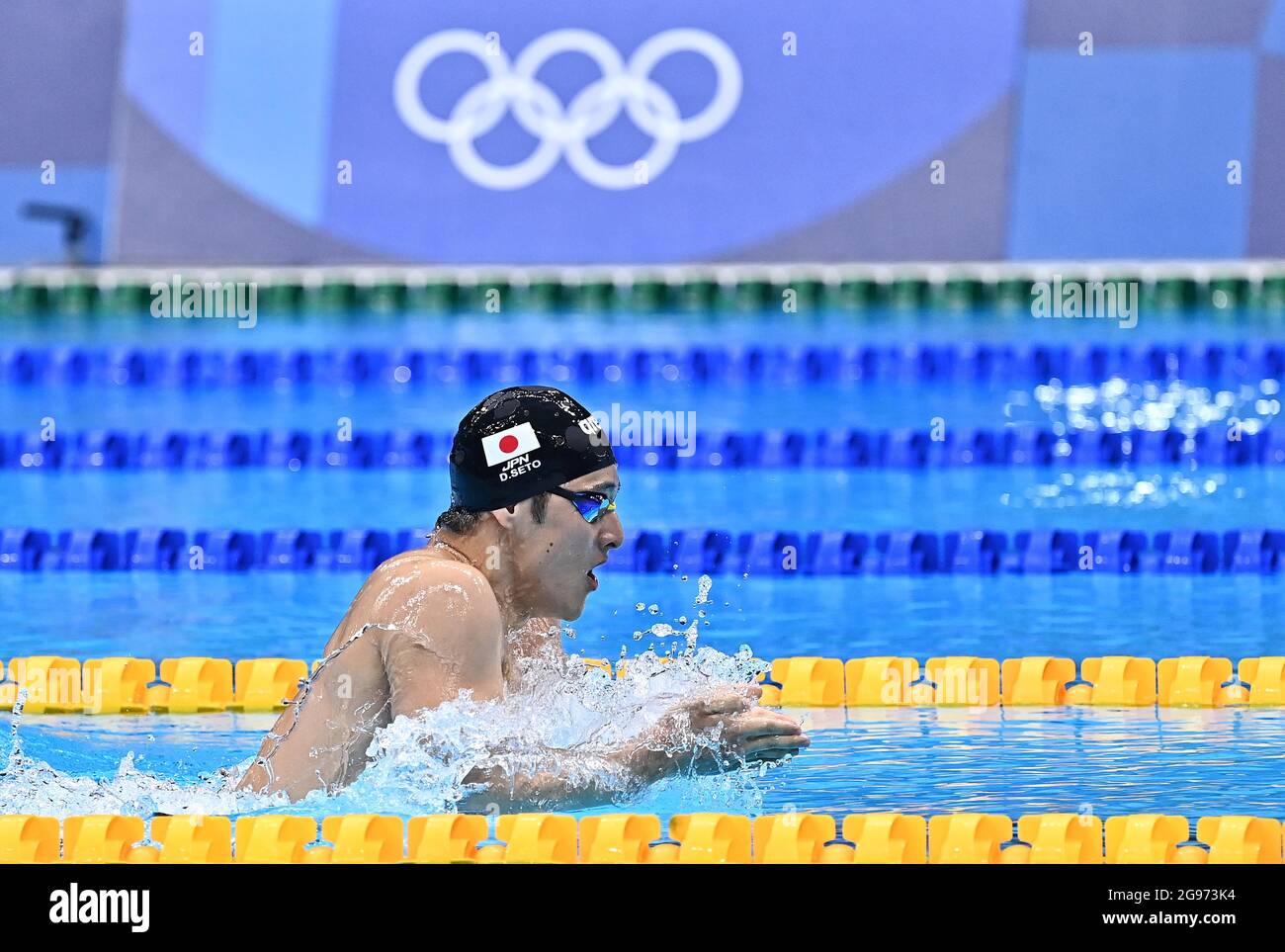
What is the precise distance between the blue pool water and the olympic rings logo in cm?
107

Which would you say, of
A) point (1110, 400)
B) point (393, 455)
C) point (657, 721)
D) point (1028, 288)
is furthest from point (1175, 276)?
point (657, 721)

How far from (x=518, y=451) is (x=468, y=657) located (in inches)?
13.0

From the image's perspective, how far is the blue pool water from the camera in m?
3.95

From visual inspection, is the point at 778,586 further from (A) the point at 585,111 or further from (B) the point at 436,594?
(A) the point at 585,111

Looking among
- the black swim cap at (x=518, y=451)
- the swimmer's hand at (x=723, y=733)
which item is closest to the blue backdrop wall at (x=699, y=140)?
the black swim cap at (x=518, y=451)

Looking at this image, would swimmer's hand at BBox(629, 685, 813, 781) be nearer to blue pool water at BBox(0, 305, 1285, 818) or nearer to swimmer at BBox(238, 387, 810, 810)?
swimmer at BBox(238, 387, 810, 810)

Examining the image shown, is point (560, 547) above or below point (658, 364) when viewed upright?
below

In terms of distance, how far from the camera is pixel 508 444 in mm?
2879

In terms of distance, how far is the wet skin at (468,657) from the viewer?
9.01 ft

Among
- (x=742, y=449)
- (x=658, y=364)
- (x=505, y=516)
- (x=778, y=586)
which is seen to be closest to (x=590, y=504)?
(x=505, y=516)

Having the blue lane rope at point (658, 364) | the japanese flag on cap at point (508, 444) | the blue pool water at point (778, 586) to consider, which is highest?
the blue lane rope at point (658, 364)

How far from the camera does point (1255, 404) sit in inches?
337

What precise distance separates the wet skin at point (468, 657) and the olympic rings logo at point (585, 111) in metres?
8.38

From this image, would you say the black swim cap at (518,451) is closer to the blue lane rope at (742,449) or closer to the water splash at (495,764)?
the water splash at (495,764)
